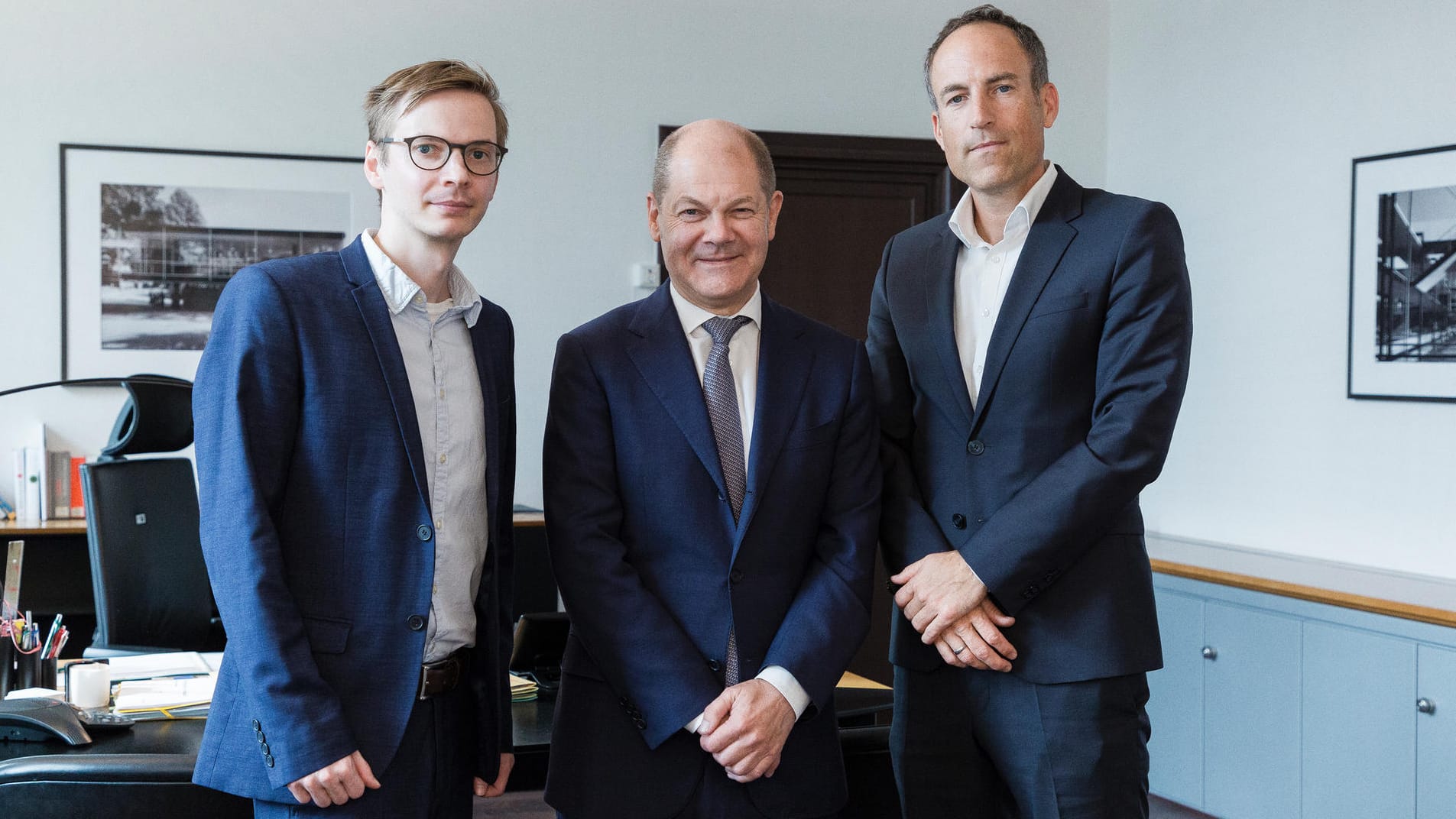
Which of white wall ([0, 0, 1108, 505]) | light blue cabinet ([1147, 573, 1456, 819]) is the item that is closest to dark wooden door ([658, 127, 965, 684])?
white wall ([0, 0, 1108, 505])

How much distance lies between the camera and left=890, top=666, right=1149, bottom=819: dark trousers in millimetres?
1722

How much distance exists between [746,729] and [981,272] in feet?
2.62

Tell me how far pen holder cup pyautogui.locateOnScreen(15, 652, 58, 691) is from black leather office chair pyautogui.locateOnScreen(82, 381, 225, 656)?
68 cm

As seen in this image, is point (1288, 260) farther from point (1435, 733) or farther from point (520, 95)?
point (520, 95)

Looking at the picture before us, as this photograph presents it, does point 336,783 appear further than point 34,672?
No

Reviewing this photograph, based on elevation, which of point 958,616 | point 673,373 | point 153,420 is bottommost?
point 958,616

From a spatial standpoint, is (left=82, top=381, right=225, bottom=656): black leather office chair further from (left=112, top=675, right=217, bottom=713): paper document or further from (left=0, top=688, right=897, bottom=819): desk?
(left=0, top=688, right=897, bottom=819): desk

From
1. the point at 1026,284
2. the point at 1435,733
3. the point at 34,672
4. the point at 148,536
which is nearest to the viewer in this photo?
the point at 1026,284

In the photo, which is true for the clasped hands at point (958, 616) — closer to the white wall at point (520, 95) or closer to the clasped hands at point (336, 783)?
the clasped hands at point (336, 783)

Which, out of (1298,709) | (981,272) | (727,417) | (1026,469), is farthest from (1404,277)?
(727,417)

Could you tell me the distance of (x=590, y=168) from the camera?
4.90 metres

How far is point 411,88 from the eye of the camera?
1.67 metres

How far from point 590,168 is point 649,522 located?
3393 mm

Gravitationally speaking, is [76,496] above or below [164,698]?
above
